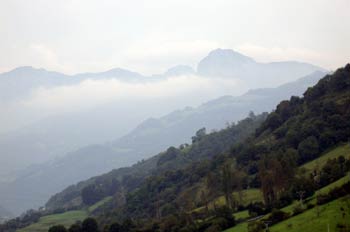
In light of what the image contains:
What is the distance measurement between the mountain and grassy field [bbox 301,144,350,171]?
385mm

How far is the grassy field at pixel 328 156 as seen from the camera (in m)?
88.2

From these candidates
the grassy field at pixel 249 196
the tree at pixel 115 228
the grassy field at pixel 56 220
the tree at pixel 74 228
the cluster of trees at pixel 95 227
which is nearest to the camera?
the cluster of trees at pixel 95 227

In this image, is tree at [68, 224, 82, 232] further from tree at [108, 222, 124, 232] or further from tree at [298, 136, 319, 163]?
tree at [298, 136, 319, 163]

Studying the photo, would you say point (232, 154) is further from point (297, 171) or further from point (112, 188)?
point (112, 188)

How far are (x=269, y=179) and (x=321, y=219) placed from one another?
1098 inches

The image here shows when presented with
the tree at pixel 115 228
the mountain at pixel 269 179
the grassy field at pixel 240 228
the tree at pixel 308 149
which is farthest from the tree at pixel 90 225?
the tree at pixel 308 149

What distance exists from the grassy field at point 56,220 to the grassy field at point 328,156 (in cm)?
7795

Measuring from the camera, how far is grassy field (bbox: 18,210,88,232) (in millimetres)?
142500

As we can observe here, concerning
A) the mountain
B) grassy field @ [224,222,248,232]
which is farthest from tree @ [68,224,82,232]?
grassy field @ [224,222,248,232]

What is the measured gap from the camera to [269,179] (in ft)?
257

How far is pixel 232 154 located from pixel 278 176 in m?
49.5

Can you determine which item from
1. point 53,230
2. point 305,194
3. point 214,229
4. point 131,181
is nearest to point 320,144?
point 305,194

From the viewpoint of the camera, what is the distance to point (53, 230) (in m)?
85.1

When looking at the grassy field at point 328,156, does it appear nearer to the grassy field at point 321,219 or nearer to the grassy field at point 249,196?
the grassy field at point 249,196
